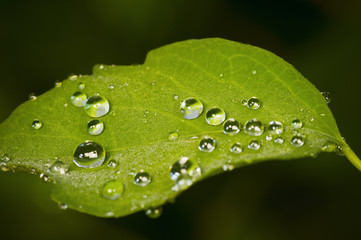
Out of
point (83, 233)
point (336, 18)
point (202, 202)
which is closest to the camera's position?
point (83, 233)

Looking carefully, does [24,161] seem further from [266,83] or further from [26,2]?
[26,2]

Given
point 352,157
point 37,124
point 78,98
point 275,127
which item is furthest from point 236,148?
point 37,124

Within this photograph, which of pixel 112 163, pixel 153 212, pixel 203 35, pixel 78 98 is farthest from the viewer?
pixel 203 35

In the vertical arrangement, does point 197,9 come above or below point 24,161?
above

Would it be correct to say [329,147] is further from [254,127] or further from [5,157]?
[5,157]

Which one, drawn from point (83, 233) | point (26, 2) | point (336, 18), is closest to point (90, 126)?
point (83, 233)

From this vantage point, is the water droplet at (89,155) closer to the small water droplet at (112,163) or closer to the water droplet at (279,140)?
the small water droplet at (112,163)

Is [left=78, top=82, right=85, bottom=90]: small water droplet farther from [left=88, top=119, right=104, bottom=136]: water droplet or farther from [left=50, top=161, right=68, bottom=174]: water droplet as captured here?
[left=50, top=161, right=68, bottom=174]: water droplet

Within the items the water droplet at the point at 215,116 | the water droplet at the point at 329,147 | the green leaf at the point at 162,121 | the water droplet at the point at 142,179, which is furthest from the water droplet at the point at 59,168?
the water droplet at the point at 329,147
